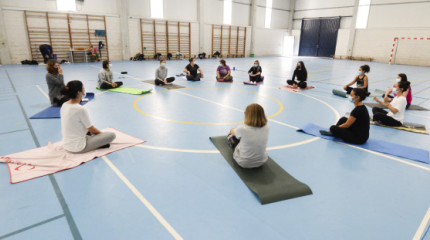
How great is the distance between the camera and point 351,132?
5.09 m

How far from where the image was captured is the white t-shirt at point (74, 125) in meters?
3.98

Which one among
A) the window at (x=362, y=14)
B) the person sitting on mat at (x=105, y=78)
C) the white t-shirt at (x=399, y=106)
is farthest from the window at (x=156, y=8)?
the white t-shirt at (x=399, y=106)

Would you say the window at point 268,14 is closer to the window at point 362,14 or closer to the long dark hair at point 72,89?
the window at point 362,14

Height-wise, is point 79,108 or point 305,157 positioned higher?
point 79,108

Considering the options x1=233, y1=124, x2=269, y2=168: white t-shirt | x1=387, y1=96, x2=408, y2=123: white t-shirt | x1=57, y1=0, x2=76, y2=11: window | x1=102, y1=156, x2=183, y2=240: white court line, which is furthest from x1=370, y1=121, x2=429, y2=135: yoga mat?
x1=57, y1=0, x2=76, y2=11: window

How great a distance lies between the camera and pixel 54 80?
7035 millimetres

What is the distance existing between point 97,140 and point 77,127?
424mm

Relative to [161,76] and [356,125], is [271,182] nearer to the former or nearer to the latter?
[356,125]

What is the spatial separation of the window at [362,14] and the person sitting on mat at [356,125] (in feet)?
88.3

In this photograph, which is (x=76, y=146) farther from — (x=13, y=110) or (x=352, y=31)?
(x=352, y=31)

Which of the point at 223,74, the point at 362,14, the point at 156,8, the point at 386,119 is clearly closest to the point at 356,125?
the point at 386,119

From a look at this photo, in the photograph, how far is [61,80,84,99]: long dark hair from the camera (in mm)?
3945

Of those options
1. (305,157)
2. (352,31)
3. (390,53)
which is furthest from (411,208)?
(352,31)

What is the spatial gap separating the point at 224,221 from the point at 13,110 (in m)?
6.98
